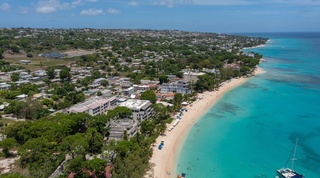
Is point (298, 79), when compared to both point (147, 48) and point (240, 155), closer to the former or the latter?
point (240, 155)

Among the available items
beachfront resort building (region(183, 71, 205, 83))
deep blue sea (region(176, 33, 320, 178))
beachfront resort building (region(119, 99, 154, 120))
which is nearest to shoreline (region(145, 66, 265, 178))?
deep blue sea (region(176, 33, 320, 178))

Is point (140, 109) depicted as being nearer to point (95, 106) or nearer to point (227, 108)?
point (95, 106)

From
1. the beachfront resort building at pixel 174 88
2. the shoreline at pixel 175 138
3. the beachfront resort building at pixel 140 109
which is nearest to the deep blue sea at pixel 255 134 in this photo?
the shoreline at pixel 175 138

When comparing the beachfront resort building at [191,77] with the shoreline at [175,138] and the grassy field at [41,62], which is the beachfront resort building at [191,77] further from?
the grassy field at [41,62]

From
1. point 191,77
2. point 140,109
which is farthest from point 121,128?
point 191,77

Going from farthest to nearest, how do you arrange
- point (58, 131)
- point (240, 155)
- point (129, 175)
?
point (240, 155) → point (58, 131) → point (129, 175)

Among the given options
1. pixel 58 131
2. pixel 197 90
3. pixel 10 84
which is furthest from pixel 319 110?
pixel 10 84
